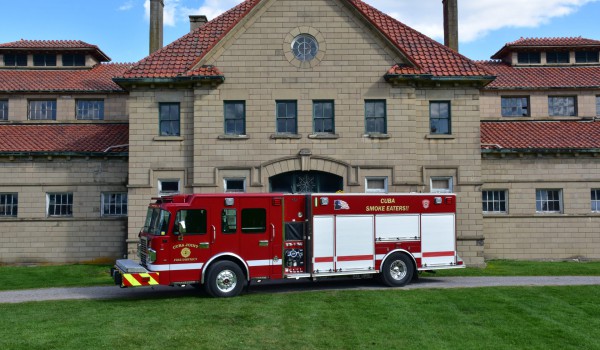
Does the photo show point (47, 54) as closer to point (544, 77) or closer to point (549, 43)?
point (544, 77)

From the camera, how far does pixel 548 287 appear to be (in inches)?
645

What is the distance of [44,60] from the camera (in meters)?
30.7

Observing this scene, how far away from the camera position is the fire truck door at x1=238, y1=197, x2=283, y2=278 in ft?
50.9

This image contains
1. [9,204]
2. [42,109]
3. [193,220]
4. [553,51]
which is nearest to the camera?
[193,220]

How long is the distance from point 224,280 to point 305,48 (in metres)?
11.2

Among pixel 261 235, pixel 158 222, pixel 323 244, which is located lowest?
pixel 323 244

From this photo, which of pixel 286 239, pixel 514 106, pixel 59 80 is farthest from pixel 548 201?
pixel 59 80

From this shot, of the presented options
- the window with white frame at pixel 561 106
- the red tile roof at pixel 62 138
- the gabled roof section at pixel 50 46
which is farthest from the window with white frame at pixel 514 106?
the gabled roof section at pixel 50 46

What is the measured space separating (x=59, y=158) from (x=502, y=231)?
2026cm

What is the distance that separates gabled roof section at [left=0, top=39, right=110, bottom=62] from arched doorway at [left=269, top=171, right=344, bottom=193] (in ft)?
49.9

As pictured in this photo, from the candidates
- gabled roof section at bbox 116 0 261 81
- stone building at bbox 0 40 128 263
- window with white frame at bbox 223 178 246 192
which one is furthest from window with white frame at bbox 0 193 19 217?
window with white frame at bbox 223 178 246 192

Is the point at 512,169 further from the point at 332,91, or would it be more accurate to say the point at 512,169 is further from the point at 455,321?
the point at 455,321

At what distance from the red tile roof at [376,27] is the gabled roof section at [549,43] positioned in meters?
8.99

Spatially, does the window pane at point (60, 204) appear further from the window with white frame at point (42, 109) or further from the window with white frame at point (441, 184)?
the window with white frame at point (441, 184)
